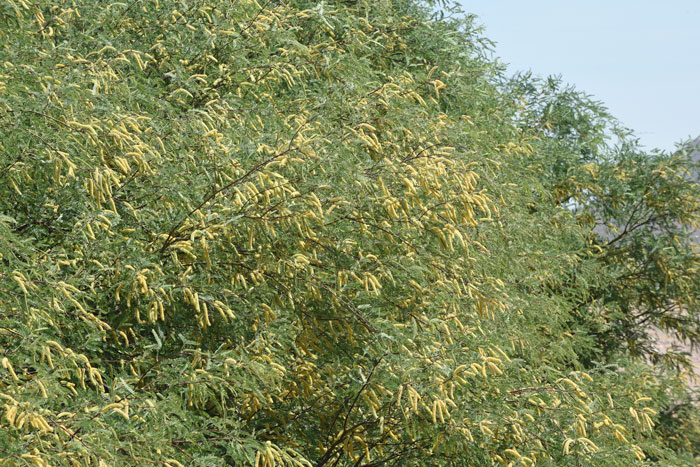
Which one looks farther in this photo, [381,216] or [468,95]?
[468,95]

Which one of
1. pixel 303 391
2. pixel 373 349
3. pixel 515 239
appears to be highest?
pixel 515 239

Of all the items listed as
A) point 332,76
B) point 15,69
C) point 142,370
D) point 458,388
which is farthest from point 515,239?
point 15,69

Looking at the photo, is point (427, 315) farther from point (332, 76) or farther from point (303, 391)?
point (332, 76)

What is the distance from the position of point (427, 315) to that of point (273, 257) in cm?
118

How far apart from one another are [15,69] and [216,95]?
173cm

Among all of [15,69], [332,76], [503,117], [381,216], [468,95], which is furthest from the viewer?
[503,117]

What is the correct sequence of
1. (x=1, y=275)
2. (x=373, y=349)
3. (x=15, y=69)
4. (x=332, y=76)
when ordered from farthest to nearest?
(x=332, y=76) → (x=373, y=349) → (x=15, y=69) → (x=1, y=275)

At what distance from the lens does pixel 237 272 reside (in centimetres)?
461

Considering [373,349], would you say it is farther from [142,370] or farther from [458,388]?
[142,370]

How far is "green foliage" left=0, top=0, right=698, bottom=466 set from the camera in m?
3.79

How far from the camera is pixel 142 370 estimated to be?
14.6 ft

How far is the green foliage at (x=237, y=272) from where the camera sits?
379 centimetres

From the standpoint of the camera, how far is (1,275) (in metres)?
3.55

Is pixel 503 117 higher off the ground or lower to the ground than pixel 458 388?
higher
